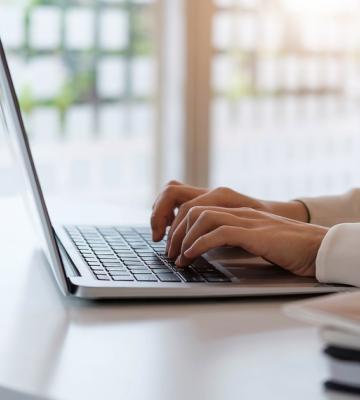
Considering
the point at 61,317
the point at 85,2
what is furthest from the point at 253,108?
the point at 61,317

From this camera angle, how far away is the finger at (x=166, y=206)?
1166 mm

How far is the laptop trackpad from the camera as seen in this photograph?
0.97 meters

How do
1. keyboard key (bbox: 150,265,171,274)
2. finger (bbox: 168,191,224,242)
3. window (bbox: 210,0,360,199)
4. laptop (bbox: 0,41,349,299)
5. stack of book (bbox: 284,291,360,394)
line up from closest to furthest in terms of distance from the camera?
stack of book (bbox: 284,291,360,394), laptop (bbox: 0,41,349,299), keyboard key (bbox: 150,265,171,274), finger (bbox: 168,191,224,242), window (bbox: 210,0,360,199)

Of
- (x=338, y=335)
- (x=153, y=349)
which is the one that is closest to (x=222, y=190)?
(x=153, y=349)

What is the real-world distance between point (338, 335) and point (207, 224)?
16.6 inches

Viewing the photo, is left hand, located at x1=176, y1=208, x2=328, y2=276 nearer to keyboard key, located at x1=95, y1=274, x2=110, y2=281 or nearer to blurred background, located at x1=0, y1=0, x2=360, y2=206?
keyboard key, located at x1=95, y1=274, x2=110, y2=281

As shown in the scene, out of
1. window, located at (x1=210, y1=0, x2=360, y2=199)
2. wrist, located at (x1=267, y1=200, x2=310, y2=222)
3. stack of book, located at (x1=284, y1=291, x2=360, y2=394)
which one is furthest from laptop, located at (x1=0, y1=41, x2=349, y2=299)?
window, located at (x1=210, y1=0, x2=360, y2=199)

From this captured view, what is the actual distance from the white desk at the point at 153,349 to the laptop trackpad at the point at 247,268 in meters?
0.05

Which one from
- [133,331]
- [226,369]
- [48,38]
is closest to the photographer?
[226,369]

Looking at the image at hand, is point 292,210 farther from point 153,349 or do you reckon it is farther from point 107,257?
point 153,349

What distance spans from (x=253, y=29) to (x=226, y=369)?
123 inches

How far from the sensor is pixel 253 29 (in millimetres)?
3699

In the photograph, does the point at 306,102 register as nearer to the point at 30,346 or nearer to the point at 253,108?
the point at 253,108

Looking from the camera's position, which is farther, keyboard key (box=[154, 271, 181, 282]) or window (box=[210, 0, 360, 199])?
window (box=[210, 0, 360, 199])
